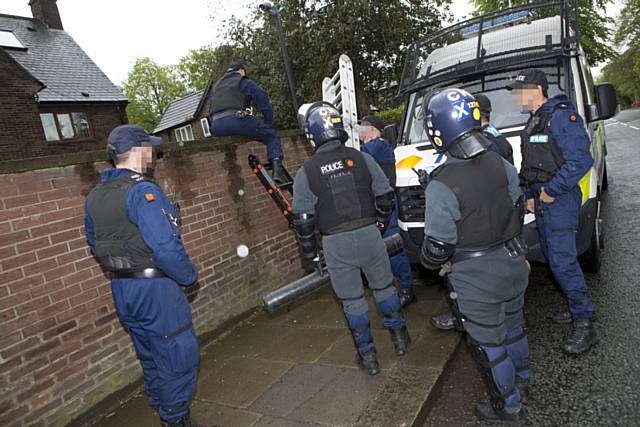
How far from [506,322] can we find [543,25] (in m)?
4.08

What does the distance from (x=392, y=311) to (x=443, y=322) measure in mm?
714

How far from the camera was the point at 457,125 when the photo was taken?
2.43 metres

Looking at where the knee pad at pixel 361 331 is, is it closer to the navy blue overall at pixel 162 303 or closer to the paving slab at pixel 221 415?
the paving slab at pixel 221 415

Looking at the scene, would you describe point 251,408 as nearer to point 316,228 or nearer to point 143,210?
point 316,228

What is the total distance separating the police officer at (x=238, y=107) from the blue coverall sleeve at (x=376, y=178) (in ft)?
6.44

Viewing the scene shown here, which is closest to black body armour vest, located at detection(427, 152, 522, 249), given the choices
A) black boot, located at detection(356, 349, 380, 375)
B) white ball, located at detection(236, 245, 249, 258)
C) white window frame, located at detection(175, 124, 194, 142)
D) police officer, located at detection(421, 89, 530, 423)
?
police officer, located at detection(421, 89, 530, 423)

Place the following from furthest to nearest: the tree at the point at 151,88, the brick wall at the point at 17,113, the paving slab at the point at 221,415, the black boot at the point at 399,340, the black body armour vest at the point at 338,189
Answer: the tree at the point at 151,88
the brick wall at the point at 17,113
the black boot at the point at 399,340
the black body armour vest at the point at 338,189
the paving slab at the point at 221,415

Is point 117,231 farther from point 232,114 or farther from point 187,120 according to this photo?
point 187,120

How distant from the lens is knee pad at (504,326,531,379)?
278cm

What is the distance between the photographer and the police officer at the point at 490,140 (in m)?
3.42

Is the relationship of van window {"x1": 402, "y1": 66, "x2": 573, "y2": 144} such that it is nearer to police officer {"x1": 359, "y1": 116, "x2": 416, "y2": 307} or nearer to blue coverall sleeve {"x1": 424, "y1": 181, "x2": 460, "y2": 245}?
police officer {"x1": 359, "y1": 116, "x2": 416, "y2": 307}

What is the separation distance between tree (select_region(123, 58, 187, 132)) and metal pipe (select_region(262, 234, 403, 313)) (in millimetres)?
64588

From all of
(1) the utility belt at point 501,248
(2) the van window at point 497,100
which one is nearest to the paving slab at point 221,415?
(1) the utility belt at point 501,248

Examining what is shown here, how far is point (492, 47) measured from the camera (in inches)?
204
